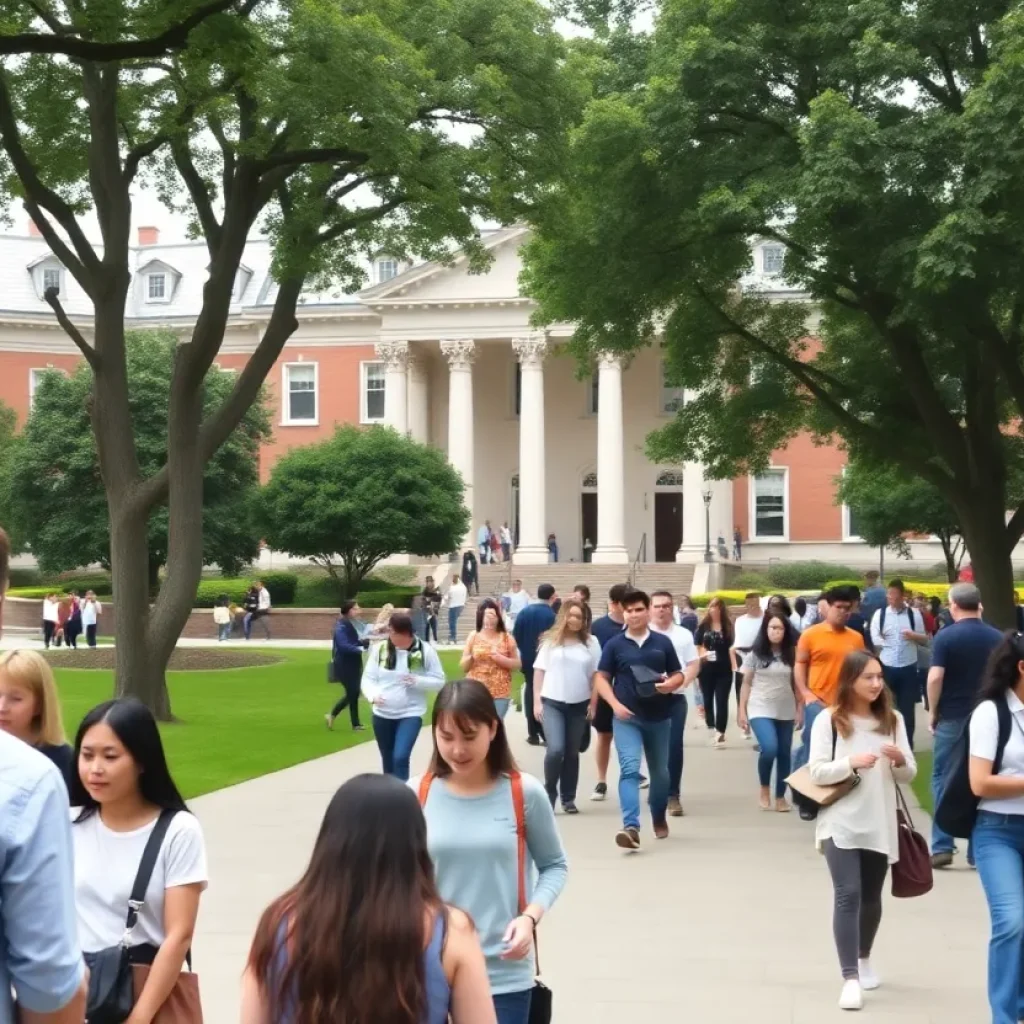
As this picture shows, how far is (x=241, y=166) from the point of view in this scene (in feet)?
65.9

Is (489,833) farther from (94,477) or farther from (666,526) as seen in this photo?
(666,526)

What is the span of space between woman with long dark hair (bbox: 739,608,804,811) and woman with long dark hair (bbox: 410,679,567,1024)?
8.47 metres

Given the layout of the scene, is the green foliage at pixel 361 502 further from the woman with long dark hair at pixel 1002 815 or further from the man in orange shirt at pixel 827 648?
the woman with long dark hair at pixel 1002 815

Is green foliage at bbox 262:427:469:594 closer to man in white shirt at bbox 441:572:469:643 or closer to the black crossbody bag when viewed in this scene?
man in white shirt at bbox 441:572:469:643

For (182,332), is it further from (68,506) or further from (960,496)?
(960,496)

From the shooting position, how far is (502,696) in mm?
14484

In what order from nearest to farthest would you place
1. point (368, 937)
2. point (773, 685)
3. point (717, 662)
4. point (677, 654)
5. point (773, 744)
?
point (368, 937), point (677, 654), point (773, 685), point (773, 744), point (717, 662)

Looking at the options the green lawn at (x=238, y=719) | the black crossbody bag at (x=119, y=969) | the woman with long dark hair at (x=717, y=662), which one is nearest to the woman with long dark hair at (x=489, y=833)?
the black crossbody bag at (x=119, y=969)

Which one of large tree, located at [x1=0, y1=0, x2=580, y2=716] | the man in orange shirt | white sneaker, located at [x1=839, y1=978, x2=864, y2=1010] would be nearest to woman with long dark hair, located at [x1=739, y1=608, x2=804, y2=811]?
the man in orange shirt

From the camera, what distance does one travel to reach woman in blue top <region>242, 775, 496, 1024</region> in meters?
3.14

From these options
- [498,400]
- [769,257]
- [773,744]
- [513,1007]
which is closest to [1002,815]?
[513,1007]

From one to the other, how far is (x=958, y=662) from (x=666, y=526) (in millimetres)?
55352

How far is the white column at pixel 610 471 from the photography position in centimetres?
5953

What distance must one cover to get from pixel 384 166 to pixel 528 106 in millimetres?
2145
